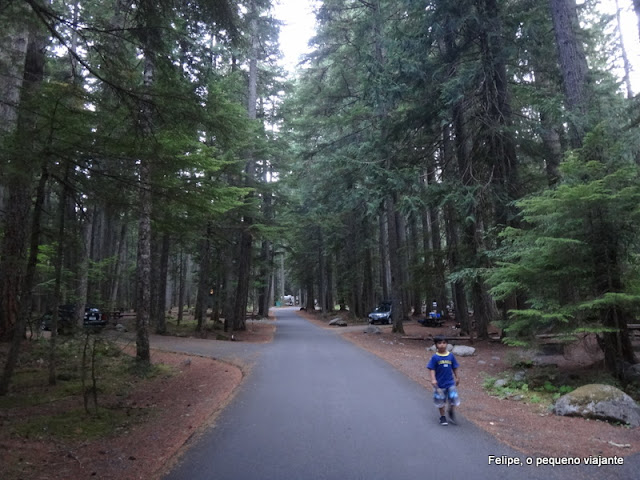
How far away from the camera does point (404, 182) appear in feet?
45.6

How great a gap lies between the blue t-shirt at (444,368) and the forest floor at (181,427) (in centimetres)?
63

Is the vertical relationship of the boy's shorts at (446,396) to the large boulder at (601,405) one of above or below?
above

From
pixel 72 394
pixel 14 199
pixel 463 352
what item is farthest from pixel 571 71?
pixel 14 199

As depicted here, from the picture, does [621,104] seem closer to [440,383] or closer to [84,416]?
[440,383]

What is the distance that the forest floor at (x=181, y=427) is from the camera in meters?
4.67

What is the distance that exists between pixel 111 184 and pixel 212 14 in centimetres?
360

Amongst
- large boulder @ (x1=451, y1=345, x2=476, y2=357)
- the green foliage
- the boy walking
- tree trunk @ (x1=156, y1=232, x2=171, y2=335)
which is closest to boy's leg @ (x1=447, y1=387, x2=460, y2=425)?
the boy walking

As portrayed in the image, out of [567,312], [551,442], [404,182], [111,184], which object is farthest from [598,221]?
[111,184]

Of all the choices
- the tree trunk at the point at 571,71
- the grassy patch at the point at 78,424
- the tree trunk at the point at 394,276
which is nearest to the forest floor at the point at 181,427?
the grassy patch at the point at 78,424

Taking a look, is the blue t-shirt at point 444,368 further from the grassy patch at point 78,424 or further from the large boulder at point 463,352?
the large boulder at point 463,352

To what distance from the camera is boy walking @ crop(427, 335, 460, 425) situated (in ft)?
19.4

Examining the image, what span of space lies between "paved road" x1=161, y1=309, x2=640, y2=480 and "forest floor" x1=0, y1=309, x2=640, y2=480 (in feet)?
1.08

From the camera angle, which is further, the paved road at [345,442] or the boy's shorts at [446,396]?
the boy's shorts at [446,396]

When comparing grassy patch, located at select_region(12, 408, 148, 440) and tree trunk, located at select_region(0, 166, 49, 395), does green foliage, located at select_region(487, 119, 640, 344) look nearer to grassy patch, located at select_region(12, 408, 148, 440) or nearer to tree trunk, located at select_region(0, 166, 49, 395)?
grassy patch, located at select_region(12, 408, 148, 440)
